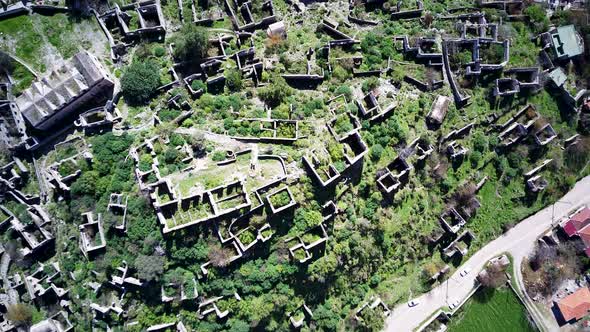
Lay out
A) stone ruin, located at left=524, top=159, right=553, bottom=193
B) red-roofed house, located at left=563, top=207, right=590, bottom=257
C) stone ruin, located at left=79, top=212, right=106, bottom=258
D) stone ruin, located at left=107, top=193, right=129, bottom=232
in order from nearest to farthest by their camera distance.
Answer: stone ruin, located at left=107, top=193, right=129, bottom=232 → stone ruin, located at left=79, top=212, right=106, bottom=258 → red-roofed house, located at left=563, top=207, right=590, bottom=257 → stone ruin, located at left=524, top=159, right=553, bottom=193

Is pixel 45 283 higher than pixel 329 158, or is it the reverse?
pixel 329 158

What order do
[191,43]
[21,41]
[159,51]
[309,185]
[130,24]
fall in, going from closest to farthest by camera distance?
[309,185], [191,43], [21,41], [159,51], [130,24]

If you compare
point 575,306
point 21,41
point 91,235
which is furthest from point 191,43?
point 575,306

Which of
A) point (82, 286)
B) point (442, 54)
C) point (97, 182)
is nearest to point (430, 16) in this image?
point (442, 54)

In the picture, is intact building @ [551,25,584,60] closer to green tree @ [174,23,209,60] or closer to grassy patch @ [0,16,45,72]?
green tree @ [174,23,209,60]

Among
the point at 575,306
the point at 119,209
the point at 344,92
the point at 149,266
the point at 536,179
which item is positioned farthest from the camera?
the point at 536,179

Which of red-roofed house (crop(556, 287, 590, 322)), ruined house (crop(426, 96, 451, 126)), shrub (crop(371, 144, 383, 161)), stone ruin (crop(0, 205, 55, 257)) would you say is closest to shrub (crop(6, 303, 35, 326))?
stone ruin (crop(0, 205, 55, 257))

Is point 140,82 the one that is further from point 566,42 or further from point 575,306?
point 575,306
